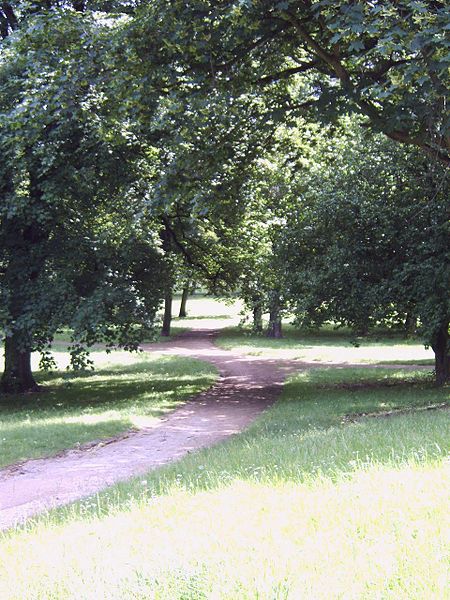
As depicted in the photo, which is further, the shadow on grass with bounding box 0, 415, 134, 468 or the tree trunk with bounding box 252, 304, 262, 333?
the tree trunk with bounding box 252, 304, 262, 333

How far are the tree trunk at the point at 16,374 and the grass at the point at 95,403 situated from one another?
2.02ft

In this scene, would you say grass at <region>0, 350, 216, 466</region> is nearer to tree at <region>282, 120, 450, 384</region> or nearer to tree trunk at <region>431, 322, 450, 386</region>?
tree at <region>282, 120, 450, 384</region>

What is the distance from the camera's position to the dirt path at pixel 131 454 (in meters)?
7.97

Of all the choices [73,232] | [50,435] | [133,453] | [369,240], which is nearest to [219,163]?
A: [133,453]

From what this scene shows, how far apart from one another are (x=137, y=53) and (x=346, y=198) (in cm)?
716

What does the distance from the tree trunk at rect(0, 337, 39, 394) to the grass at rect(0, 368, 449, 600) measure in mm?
12677

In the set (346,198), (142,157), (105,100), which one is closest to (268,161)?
(346,198)

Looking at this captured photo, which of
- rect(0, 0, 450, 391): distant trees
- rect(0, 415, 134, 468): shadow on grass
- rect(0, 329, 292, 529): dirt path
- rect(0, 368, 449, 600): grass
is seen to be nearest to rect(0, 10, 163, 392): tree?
rect(0, 0, 450, 391): distant trees

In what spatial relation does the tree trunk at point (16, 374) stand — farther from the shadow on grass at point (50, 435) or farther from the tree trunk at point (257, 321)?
the tree trunk at point (257, 321)

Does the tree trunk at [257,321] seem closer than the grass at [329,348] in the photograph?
Yes

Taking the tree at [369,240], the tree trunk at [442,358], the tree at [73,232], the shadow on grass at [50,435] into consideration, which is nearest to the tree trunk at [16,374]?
the tree at [73,232]

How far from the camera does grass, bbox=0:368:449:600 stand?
125 inches

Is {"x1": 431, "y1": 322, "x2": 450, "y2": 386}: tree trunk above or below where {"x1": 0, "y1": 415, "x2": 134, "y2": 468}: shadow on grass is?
above

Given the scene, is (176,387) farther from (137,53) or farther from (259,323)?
(137,53)
